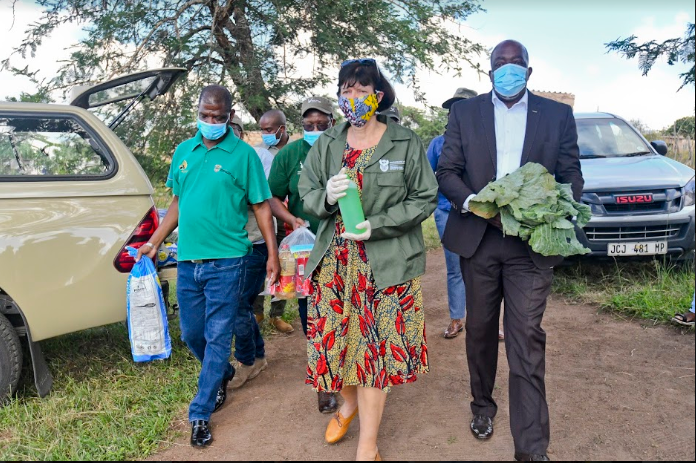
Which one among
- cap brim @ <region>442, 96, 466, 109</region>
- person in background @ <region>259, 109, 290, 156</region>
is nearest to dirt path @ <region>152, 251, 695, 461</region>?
person in background @ <region>259, 109, 290, 156</region>

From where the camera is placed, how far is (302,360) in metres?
5.10

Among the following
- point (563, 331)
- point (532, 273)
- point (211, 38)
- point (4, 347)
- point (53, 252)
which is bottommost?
point (563, 331)

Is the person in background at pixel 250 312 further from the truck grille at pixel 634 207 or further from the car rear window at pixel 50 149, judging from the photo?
the truck grille at pixel 634 207

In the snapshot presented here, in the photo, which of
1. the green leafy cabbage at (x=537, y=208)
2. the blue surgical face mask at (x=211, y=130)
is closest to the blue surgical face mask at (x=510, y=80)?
the green leafy cabbage at (x=537, y=208)

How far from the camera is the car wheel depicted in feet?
A: 13.0

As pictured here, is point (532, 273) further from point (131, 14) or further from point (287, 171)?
point (131, 14)

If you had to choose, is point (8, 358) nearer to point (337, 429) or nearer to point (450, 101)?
point (337, 429)

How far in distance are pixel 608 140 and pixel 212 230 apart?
18.9ft

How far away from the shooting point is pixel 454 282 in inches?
213

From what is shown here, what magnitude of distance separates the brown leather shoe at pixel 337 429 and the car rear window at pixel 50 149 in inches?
91.5

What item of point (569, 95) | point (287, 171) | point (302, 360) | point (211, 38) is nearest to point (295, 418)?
point (302, 360)

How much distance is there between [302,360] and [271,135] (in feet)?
6.80

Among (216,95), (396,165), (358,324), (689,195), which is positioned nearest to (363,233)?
(396,165)

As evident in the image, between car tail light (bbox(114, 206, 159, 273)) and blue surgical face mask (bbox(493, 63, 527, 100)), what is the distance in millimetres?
2495
